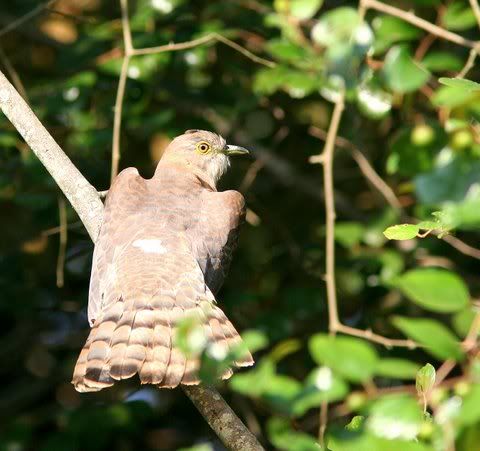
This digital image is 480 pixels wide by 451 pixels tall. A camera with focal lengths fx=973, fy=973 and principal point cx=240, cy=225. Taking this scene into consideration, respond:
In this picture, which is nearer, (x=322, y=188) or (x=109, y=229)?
(x=109, y=229)

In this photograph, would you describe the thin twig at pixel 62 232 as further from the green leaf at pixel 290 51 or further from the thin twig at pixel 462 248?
the thin twig at pixel 462 248

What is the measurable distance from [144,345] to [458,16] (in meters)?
2.09

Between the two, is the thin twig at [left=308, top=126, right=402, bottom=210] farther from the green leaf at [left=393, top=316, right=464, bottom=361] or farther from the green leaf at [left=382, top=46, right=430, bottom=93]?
the green leaf at [left=393, top=316, right=464, bottom=361]

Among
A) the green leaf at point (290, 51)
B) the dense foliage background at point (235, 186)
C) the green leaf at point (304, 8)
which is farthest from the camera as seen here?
the dense foliage background at point (235, 186)

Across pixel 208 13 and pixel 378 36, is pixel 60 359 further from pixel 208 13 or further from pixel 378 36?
pixel 378 36

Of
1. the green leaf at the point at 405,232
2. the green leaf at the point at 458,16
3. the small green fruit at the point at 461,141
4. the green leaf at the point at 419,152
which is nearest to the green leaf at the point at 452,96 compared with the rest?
the small green fruit at the point at 461,141

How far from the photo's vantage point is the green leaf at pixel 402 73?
2924 mm

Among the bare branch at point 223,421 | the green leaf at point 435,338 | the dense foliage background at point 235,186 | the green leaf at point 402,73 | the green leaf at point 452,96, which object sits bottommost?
the dense foliage background at point 235,186

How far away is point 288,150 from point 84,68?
1.74 m

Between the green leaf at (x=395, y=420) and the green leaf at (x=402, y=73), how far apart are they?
1149 millimetres

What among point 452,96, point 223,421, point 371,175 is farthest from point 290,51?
point 452,96

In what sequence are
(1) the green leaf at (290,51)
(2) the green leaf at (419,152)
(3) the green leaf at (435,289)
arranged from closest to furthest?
(3) the green leaf at (435,289) < (2) the green leaf at (419,152) < (1) the green leaf at (290,51)

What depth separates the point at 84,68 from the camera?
6078mm

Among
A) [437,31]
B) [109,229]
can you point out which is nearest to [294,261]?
[109,229]
